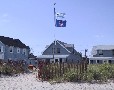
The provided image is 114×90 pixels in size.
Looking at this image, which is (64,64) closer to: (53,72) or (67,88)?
(53,72)

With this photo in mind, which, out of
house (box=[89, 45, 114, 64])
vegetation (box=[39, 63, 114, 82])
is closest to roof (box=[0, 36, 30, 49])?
house (box=[89, 45, 114, 64])

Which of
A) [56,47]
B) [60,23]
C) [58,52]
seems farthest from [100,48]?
[60,23]

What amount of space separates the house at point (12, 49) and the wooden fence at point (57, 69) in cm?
4052

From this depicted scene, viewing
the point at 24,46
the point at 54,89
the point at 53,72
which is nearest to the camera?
the point at 54,89

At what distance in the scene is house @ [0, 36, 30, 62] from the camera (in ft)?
214

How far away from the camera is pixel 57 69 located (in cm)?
2184

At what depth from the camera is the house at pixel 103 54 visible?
256ft

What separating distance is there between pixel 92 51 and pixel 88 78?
61.9m

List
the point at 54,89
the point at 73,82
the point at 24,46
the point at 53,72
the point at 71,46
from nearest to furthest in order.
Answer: the point at 54,89, the point at 73,82, the point at 53,72, the point at 24,46, the point at 71,46

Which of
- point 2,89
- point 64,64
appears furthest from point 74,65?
point 2,89

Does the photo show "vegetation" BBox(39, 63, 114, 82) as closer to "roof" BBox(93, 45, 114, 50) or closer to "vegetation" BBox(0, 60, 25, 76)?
"vegetation" BBox(0, 60, 25, 76)

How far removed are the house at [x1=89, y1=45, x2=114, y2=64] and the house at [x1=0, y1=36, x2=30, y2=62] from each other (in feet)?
58.7

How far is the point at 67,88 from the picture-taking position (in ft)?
55.1

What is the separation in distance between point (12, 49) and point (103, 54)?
2407 cm
